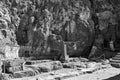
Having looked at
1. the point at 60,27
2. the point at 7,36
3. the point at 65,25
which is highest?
the point at 65,25

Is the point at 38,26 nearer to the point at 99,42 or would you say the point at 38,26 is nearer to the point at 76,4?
the point at 76,4

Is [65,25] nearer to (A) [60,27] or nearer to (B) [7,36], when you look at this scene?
(A) [60,27]

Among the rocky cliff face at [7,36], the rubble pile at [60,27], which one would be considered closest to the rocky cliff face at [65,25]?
the rubble pile at [60,27]

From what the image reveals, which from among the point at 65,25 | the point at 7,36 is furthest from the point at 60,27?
the point at 7,36

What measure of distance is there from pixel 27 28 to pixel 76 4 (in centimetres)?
1215

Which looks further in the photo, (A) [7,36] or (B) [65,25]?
(B) [65,25]

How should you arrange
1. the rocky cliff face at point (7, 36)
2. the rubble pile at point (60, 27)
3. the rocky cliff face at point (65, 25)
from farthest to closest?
the rocky cliff face at point (65, 25) < the rubble pile at point (60, 27) < the rocky cliff face at point (7, 36)

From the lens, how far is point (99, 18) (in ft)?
119

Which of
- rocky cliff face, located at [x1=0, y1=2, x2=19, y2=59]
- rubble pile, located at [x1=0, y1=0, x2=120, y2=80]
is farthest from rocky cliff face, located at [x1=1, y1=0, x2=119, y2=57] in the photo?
rocky cliff face, located at [x1=0, y1=2, x2=19, y2=59]

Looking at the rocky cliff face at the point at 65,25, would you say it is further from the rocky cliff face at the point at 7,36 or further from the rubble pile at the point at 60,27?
the rocky cliff face at the point at 7,36

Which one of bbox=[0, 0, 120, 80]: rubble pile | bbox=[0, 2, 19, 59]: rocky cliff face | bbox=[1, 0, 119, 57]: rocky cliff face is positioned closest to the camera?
bbox=[0, 2, 19, 59]: rocky cliff face

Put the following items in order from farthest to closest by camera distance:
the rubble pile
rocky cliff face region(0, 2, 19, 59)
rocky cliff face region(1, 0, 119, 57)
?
rocky cliff face region(1, 0, 119, 57)
the rubble pile
rocky cliff face region(0, 2, 19, 59)

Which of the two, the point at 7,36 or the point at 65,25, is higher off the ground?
the point at 65,25

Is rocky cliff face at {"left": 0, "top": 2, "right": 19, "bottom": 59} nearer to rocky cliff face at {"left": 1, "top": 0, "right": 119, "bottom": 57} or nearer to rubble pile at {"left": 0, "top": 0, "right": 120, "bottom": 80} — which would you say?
rubble pile at {"left": 0, "top": 0, "right": 120, "bottom": 80}
